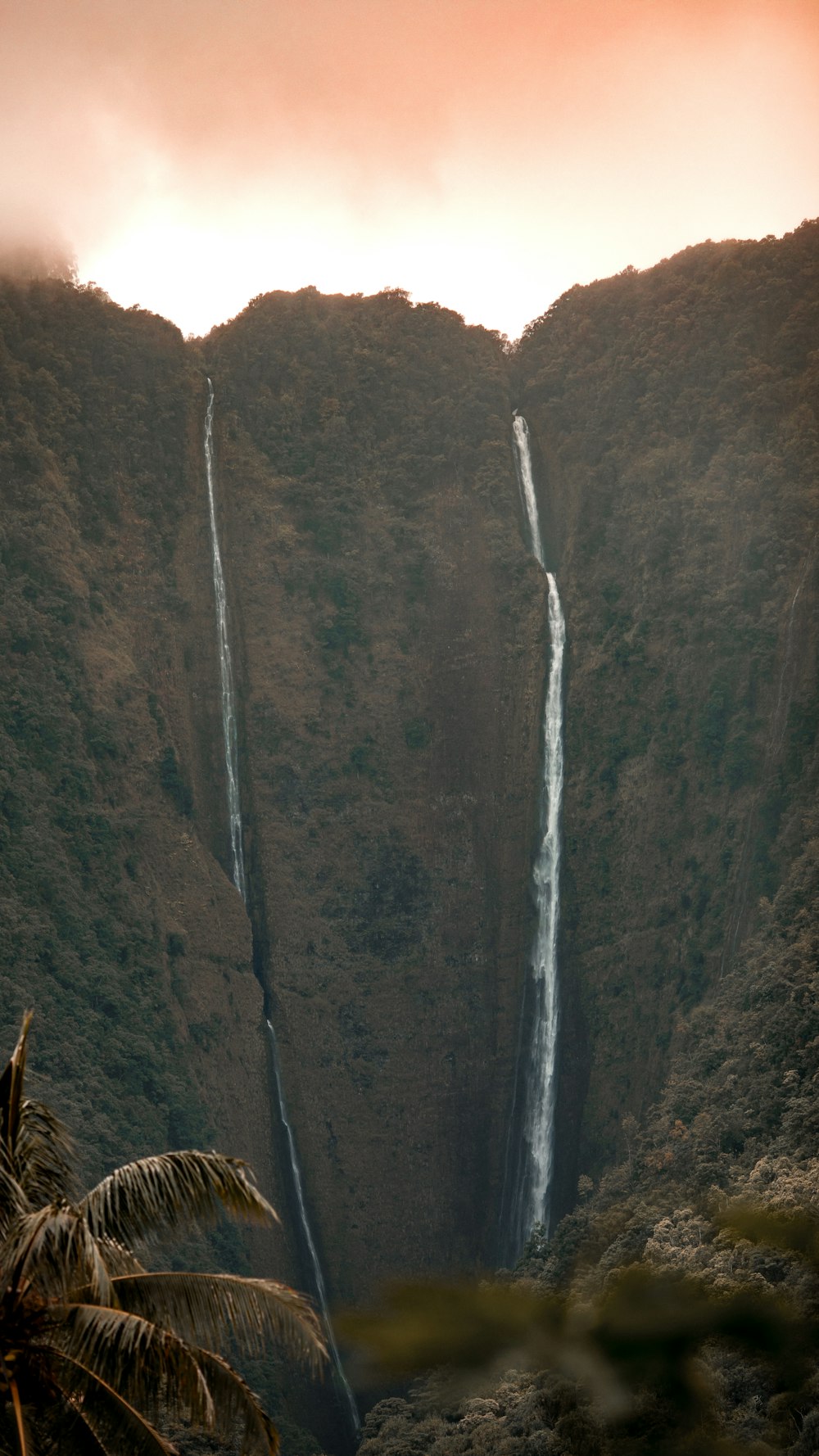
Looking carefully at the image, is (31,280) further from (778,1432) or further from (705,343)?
(778,1432)

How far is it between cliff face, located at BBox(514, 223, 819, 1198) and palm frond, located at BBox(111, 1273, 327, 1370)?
105 feet

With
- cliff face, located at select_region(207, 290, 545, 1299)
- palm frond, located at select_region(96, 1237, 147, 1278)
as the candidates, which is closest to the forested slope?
cliff face, located at select_region(207, 290, 545, 1299)

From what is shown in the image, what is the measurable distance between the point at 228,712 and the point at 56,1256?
40.6 metres

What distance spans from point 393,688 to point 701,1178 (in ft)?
77.4

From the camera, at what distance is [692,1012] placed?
4088 centimetres

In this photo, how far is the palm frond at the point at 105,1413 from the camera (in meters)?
10.5

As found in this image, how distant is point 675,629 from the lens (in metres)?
49.0

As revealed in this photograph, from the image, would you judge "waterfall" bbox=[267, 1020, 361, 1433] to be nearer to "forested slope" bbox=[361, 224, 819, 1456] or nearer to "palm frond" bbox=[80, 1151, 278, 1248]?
"forested slope" bbox=[361, 224, 819, 1456]

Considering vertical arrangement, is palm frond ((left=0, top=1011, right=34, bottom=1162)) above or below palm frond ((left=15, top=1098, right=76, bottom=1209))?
above

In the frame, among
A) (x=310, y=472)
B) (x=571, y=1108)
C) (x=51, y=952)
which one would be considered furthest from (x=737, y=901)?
(x=310, y=472)

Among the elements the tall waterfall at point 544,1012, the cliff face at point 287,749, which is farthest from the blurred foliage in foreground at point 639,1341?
the tall waterfall at point 544,1012

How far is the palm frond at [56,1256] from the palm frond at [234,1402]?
3.28ft

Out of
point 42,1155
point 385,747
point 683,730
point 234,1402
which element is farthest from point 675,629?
point 234,1402

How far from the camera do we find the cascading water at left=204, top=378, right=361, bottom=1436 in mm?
44375
